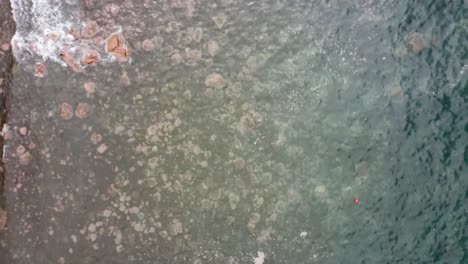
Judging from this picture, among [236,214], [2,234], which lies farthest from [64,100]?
[236,214]

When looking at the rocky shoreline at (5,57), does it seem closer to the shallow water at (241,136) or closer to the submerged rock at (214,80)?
the shallow water at (241,136)

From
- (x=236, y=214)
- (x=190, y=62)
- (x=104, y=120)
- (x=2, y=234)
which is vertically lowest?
(x=2, y=234)

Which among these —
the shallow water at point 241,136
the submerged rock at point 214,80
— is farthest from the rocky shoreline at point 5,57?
the submerged rock at point 214,80

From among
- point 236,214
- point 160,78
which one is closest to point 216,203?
point 236,214

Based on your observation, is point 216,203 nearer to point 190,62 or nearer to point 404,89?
point 190,62

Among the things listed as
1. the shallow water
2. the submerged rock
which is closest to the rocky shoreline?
the shallow water

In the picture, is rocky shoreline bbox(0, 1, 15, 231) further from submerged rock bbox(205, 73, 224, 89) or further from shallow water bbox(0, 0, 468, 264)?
submerged rock bbox(205, 73, 224, 89)

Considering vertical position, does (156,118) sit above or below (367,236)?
above
